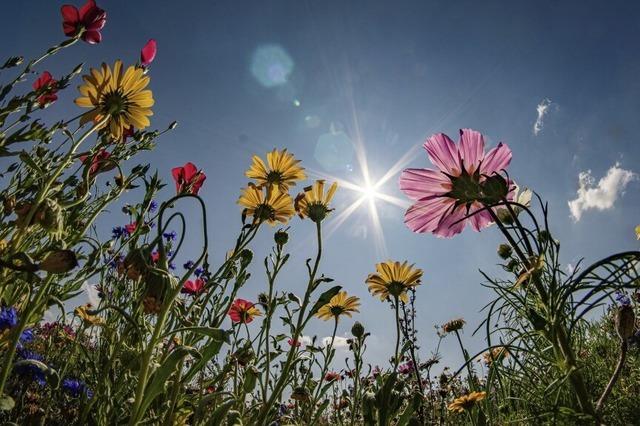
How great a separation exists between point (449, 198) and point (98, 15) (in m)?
1.40

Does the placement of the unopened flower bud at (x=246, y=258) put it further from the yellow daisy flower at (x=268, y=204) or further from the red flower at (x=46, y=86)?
the red flower at (x=46, y=86)

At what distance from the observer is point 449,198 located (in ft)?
3.14

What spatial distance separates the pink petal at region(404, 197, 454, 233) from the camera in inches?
38.5

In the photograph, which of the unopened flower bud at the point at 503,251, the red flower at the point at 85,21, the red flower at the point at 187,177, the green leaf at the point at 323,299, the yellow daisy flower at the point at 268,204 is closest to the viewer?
the green leaf at the point at 323,299

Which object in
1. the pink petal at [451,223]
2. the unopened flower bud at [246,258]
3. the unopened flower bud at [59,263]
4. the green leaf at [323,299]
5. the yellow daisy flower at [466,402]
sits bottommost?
the unopened flower bud at [59,263]

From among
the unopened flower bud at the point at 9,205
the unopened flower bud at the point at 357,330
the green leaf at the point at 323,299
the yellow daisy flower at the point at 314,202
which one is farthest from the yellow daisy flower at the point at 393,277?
the unopened flower bud at the point at 9,205

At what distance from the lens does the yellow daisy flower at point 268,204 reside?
1705 millimetres

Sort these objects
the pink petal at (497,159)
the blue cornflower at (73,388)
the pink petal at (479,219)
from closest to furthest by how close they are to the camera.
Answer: the pink petal at (497,159) < the pink petal at (479,219) < the blue cornflower at (73,388)

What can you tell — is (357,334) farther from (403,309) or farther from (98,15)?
(98,15)

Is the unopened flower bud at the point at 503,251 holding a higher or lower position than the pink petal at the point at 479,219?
higher

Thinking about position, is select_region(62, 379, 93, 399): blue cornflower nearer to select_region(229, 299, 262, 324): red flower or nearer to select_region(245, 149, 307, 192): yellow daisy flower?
select_region(229, 299, 262, 324): red flower

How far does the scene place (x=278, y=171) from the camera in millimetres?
1915

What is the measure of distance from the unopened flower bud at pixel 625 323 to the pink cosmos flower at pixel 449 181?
0.97 feet

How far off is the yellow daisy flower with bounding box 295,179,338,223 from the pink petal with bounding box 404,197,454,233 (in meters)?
0.82
